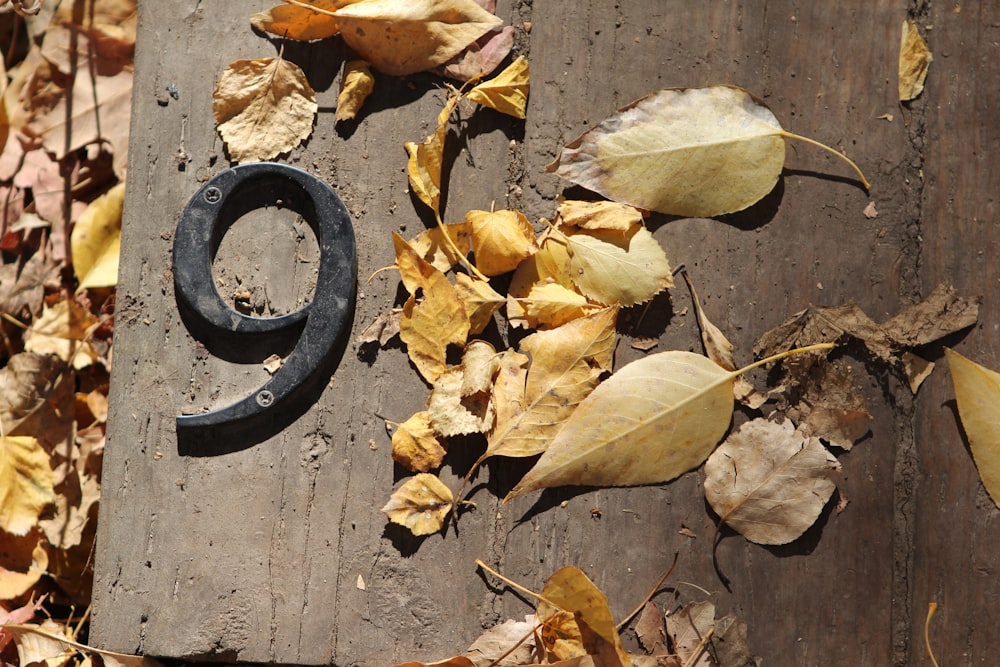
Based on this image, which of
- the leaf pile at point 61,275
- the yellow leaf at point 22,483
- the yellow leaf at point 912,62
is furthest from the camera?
the leaf pile at point 61,275

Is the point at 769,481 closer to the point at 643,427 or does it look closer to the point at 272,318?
the point at 643,427

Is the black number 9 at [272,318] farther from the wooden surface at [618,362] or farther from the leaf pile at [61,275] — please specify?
the leaf pile at [61,275]

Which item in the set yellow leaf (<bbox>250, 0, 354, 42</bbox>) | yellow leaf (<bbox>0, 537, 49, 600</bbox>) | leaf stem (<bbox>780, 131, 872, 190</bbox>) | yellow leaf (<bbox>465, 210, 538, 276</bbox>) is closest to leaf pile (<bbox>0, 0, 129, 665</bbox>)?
yellow leaf (<bbox>0, 537, 49, 600</bbox>)

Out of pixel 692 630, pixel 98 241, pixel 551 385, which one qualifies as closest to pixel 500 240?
pixel 551 385

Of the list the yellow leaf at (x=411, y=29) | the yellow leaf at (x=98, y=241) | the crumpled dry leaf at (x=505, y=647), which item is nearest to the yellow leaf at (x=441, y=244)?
the yellow leaf at (x=411, y=29)

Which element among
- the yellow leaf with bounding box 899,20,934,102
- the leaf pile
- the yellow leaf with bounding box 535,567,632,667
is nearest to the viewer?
the yellow leaf with bounding box 535,567,632,667

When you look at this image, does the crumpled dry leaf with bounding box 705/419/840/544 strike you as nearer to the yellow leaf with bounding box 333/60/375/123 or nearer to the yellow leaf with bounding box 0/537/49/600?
the yellow leaf with bounding box 333/60/375/123
